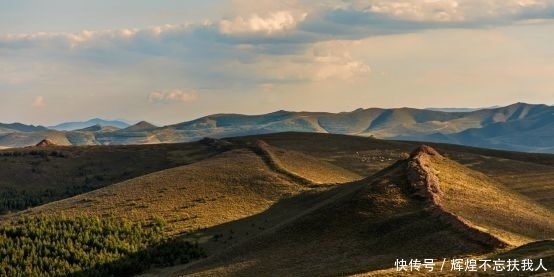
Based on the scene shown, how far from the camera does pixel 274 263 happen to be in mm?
56406

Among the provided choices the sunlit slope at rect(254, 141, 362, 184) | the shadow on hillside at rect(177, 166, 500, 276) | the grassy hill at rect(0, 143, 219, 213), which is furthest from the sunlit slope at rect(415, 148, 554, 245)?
the grassy hill at rect(0, 143, 219, 213)

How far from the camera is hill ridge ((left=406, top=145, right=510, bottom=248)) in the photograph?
49759 millimetres

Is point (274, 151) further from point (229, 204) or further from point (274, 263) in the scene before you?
point (274, 263)

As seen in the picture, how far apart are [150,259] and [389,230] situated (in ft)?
110

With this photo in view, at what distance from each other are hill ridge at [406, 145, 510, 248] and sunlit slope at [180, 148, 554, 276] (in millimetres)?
81

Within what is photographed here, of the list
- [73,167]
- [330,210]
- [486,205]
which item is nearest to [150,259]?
[330,210]

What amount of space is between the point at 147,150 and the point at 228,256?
5161 inches

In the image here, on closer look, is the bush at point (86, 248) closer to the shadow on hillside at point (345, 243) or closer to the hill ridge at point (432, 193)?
the shadow on hillside at point (345, 243)

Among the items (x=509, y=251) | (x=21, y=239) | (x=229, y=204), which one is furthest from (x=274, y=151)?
(x=509, y=251)

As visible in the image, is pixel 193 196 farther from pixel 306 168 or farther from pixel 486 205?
pixel 486 205

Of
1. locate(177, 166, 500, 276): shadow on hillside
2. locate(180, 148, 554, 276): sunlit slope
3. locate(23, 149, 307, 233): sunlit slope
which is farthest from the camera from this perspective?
locate(23, 149, 307, 233): sunlit slope

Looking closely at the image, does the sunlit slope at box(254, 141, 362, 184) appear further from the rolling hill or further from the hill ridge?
the hill ridge

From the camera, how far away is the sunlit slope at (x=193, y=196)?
312 feet

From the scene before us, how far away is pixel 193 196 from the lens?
4178 inches
